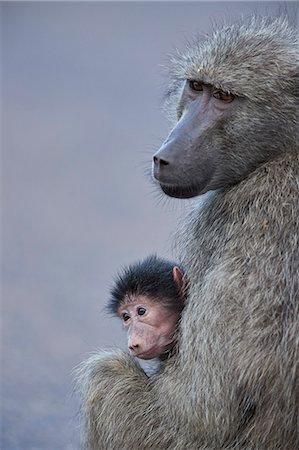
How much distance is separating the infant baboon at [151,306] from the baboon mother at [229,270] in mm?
95

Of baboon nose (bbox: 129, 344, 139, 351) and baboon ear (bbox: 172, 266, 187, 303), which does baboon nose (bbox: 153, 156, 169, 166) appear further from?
baboon nose (bbox: 129, 344, 139, 351)

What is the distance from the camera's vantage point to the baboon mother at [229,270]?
11.2 feet

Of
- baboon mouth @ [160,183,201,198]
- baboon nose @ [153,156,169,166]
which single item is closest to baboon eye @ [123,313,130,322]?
baboon mouth @ [160,183,201,198]

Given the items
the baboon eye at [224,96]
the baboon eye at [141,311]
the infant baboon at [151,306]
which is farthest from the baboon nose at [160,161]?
the baboon eye at [141,311]

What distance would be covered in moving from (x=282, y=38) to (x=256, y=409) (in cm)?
126

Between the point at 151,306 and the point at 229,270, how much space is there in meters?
0.52

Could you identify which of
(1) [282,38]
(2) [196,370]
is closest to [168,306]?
(2) [196,370]

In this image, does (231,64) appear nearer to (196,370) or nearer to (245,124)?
(245,124)

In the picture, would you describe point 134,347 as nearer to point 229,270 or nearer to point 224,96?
point 229,270

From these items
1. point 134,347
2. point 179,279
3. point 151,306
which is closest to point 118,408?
point 134,347

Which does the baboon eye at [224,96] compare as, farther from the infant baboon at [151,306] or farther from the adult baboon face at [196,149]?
the infant baboon at [151,306]

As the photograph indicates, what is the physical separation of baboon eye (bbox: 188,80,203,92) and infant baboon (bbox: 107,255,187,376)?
62 centimetres

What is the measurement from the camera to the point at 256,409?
136 inches

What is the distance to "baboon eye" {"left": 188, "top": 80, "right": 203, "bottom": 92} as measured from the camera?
12.5 feet
